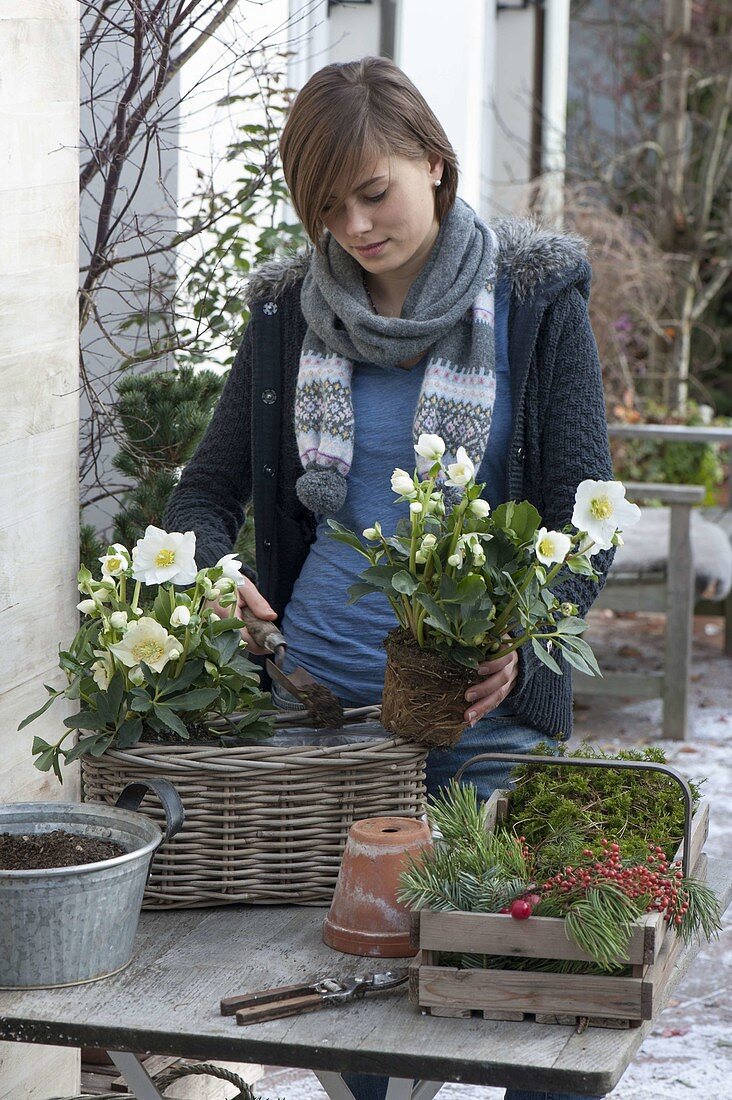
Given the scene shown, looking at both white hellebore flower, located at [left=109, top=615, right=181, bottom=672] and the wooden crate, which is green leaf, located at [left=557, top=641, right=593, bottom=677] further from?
white hellebore flower, located at [left=109, top=615, right=181, bottom=672]

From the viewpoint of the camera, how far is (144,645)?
1457 millimetres

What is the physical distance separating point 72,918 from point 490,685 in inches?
20.1

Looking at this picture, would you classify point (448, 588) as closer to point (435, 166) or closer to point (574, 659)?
point (574, 659)

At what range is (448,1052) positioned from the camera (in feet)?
3.91

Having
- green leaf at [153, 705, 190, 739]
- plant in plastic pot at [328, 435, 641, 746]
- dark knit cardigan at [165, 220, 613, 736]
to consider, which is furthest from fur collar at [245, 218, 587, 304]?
green leaf at [153, 705, 190, 739]

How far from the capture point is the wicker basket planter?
4.87ft

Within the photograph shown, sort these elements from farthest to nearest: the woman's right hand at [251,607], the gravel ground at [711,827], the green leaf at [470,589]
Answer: the gravel ground at [711,827], the woman's right hand at [251,607], the green leaf at [470,589]

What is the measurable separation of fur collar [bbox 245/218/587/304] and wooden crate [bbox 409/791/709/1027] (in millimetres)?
942

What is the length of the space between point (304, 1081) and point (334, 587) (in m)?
1.49

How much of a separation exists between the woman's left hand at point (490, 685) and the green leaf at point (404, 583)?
0.14 m

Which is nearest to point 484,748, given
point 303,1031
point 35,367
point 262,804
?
point 262,804

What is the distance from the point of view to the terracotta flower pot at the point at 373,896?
1.40 metres

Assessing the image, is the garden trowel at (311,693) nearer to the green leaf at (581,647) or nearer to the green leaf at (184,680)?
the green leaf at (184,680)

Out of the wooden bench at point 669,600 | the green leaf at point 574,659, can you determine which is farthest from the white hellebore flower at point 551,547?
the wooden bench at point 669,600
